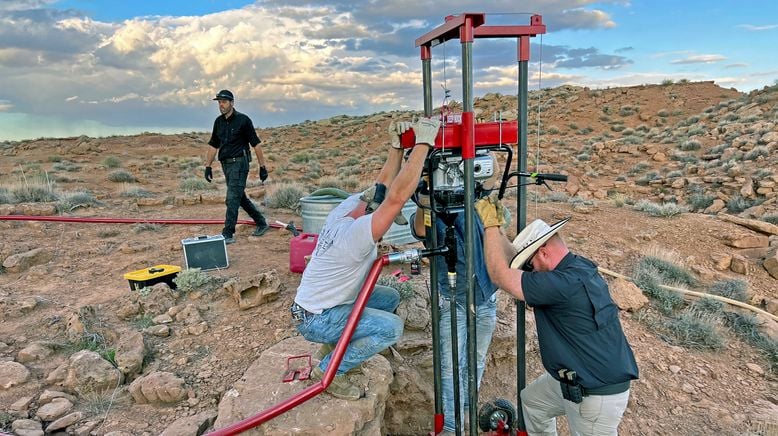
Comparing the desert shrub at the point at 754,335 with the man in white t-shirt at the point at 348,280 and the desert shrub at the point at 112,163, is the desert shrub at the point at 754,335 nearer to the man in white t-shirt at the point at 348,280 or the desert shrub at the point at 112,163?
the man in white t-shirt at the point at 348,280

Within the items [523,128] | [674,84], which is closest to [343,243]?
[523,128]

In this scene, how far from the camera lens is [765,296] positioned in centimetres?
613

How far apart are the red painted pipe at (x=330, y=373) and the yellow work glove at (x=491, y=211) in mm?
620

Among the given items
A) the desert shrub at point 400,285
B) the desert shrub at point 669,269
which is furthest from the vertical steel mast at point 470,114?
the desert shrub at point 669,269

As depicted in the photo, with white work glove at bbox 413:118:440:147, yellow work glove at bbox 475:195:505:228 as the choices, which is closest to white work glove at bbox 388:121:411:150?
white work glove at bbox 413:118:440:147

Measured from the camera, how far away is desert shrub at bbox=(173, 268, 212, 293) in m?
5.39

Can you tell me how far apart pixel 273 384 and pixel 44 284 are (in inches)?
165

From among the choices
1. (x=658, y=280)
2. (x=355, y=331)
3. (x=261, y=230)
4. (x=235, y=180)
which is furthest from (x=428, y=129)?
(x=261, y=230)

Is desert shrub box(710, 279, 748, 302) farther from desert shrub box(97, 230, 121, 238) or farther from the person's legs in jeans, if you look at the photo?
desert shrub box(97, 230, 121, 238)

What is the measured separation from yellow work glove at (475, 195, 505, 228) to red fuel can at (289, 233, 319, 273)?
3.16 m

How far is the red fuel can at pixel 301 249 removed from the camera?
555 cm

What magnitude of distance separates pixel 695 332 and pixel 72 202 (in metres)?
10.2

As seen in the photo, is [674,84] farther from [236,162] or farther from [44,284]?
[44,284]

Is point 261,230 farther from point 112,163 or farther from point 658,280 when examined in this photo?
point 112,163
